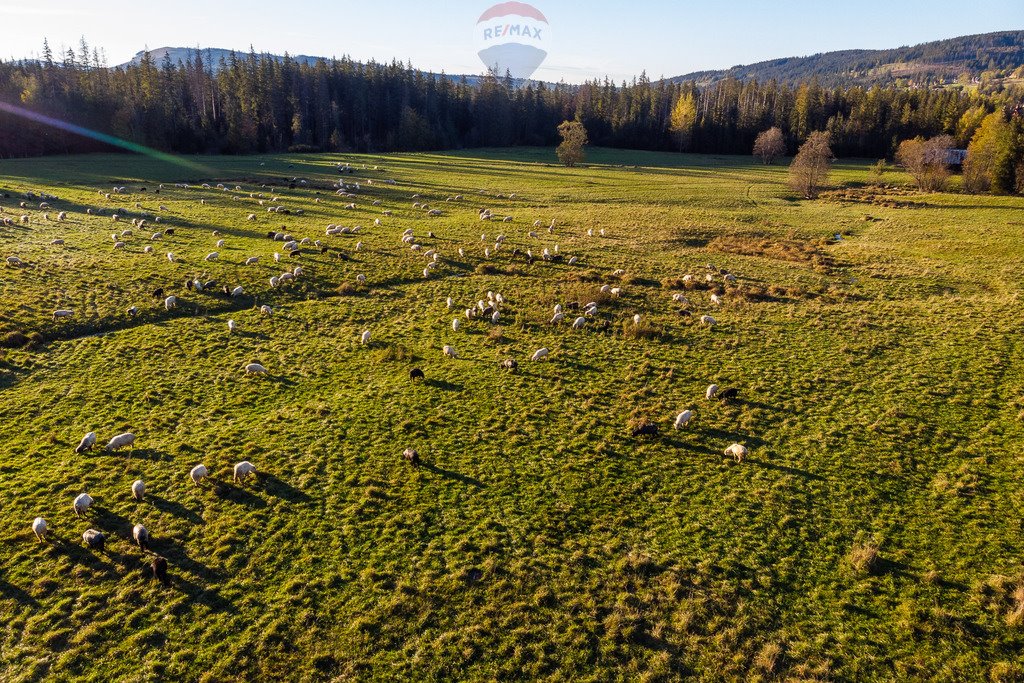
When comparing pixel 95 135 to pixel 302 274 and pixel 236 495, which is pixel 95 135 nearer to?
pixel 302 274

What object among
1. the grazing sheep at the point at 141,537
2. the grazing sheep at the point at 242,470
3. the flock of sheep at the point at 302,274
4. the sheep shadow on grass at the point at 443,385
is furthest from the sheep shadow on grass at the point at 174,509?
the sheep shadow on grass at the point at 443,385

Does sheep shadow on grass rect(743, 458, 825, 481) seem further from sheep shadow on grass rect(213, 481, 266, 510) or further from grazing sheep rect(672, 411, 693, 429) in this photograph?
sheep shadow on grass rect(213, 481, 266, 510)

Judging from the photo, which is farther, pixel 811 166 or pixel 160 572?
pixel 811 166

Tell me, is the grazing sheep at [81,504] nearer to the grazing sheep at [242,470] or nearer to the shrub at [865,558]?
the grazing sheep at [242,470]

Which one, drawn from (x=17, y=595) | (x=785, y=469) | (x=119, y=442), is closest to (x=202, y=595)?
(x=17, y=595)

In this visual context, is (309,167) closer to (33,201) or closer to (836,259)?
(33,201)

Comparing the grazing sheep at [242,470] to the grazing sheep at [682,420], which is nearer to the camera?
the grazing sheep at [242,470]

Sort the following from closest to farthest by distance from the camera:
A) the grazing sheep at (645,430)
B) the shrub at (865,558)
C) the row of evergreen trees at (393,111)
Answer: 1. the shrub at (865,558)
2. the grazing sheep at (645,430)
3. the row of evergreen trees at (393,111)
